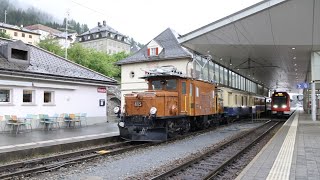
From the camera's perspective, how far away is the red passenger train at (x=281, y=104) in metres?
37.5

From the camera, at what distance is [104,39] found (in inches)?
4353

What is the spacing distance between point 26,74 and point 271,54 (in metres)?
19.2

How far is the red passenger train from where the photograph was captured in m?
37.5

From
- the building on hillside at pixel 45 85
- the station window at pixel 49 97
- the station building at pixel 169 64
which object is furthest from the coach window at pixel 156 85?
the station building at pixel 169 64

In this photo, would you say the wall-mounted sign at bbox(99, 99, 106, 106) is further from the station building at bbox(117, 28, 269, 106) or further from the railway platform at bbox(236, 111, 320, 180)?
the railway platform at bbox(236, 111, 320, 180)

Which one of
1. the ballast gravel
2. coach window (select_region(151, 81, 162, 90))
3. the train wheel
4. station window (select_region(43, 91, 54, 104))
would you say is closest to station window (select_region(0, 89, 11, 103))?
station window (select_region(43, 91, 54, 104))

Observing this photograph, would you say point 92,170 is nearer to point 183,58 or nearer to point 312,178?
point 312,178

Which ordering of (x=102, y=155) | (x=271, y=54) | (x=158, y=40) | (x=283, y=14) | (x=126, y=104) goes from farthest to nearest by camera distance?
(x=158, y=40) < (x=271, y=54) < (x=283, y=14) < (x=126, y=104) < (x=102, y=155)

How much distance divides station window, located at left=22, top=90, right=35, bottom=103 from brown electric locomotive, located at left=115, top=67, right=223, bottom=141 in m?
5.86

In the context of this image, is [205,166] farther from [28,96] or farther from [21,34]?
[21,34]

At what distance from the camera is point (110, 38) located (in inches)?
4412

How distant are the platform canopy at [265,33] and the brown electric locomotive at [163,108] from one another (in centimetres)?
496

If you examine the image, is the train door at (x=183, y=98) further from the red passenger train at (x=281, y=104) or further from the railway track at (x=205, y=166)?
the red passenger train at (x=281, y=104)

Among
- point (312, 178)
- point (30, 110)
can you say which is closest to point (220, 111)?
point (30, 110)
